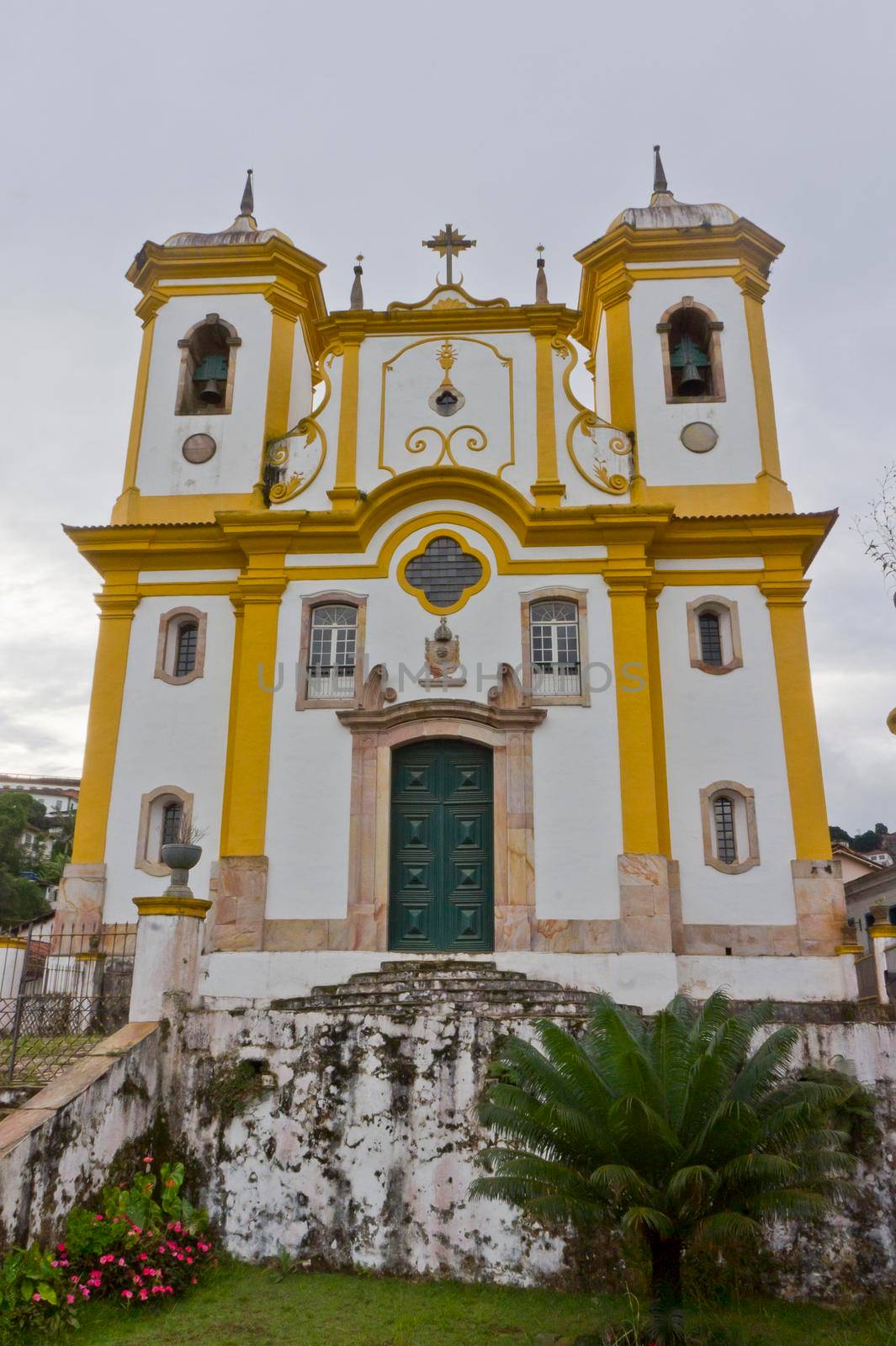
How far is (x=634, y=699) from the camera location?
13.3 meters

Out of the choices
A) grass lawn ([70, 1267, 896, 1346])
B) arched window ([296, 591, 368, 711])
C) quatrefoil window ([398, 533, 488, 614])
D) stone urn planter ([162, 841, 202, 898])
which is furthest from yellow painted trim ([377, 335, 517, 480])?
grass lawn ([70, 1267, 896, 1346])

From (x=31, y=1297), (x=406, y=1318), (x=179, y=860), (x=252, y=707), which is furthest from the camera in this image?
(x=252, y=707)

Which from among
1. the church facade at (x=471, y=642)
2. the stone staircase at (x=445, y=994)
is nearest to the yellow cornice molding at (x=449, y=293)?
the church facade at (x=471, y=642)

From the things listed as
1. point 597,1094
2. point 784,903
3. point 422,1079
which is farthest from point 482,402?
point 597,1094

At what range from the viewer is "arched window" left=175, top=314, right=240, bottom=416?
1599cm

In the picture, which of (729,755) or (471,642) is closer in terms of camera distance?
(729,755)

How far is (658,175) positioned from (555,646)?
31.0ft

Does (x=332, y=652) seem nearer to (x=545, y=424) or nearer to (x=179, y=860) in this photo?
(x=545, y=424)

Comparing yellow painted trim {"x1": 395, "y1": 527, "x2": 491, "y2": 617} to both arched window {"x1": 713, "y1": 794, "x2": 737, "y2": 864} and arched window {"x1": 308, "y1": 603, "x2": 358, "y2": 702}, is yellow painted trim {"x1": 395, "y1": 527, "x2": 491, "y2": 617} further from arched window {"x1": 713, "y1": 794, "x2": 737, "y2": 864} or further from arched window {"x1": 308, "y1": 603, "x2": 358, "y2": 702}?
arched window {"x1": 713, "y1": 794, "x2": 737, "y2": 864}

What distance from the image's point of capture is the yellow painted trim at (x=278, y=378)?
15.6 m

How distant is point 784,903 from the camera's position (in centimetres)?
1288

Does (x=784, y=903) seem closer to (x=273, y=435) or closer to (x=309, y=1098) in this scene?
(x=309, y=1098)

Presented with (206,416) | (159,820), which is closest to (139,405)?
(206,416)

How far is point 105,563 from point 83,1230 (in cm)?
929
